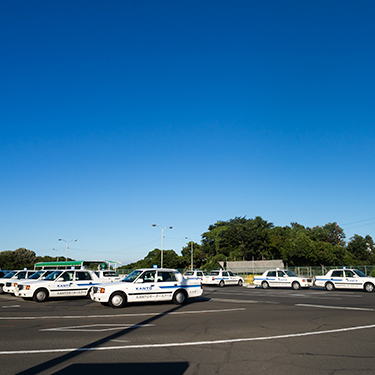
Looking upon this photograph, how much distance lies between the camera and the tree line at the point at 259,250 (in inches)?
2739

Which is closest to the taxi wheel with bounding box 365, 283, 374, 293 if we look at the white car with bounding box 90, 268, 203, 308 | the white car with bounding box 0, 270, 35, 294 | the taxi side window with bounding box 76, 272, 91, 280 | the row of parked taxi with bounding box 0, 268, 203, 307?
the row of parked taxi with bounding box 0, 268, 203, 307

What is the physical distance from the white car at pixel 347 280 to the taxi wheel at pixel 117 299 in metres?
19.1

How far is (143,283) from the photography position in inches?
647

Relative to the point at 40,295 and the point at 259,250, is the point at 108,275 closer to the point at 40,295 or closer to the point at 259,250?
the point at 40,295

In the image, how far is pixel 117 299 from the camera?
1584 cm

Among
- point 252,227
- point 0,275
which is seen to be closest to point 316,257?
point 252,227

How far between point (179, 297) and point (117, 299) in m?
2.89

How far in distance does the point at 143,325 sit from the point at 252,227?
81.2 meters

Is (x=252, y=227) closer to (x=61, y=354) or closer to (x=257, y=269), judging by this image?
(x=257, y=269)

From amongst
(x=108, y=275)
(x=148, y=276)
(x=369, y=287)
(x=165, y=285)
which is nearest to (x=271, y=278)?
(x=369, y=287)

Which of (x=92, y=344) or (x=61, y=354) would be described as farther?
(x=92, y=344)

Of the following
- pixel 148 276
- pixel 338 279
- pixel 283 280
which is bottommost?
pixel 283 280

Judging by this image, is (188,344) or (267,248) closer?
(188,344)

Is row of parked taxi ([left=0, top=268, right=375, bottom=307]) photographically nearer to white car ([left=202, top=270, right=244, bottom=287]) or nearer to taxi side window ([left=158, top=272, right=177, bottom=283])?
taxi side window ([left=158, top=272, right=177, bottom=283])
